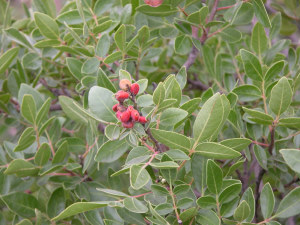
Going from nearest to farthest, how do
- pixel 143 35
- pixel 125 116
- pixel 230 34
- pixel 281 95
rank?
pixel 125 116 → pixel 281 95 → pixel 143 35 → pixel 230 34

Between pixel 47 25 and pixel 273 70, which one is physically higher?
pixel 47 25

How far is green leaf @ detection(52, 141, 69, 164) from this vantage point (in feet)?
3.43

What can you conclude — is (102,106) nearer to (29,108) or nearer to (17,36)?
(29,108)

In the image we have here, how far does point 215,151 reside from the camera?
0.76m

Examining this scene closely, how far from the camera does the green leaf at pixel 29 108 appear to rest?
39.0 inches

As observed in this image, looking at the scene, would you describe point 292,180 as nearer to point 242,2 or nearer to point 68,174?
point 242,2

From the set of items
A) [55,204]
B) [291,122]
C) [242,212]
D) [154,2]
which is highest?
[154,2]

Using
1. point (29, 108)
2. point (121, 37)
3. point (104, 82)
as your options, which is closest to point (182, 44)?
point (121, 37)

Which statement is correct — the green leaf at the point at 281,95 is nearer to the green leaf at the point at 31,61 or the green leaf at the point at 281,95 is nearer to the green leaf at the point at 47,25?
the green leaf at the point at 47,25

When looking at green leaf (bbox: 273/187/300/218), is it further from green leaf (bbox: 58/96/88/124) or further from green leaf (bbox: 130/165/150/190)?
green leaf (bbox: 58/96/88/124)

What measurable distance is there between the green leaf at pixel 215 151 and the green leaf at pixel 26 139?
438 millimetres

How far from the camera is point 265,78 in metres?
0.96

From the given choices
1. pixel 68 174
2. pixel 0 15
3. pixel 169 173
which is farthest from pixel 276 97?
pixel 0 15

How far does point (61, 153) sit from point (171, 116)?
1.32 feet
